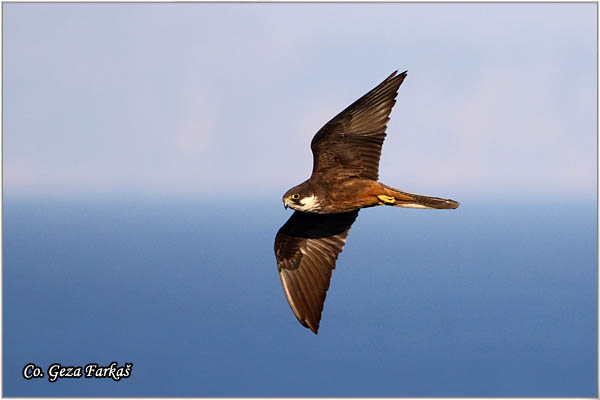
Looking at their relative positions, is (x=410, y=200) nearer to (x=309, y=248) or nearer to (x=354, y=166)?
(x=354, y=166)

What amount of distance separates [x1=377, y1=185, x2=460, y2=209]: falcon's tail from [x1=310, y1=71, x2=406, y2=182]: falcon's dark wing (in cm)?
33

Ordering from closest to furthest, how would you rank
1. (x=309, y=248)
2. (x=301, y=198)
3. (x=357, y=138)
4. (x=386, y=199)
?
(x=301, y=198) < (x=386, y=199) < (x=357, y=138) < (x=309, y=248)

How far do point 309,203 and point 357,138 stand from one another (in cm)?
111

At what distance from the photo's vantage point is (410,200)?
27.9 ft

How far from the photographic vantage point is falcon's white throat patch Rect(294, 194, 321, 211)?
27.7ft

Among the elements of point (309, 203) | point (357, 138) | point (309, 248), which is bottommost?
point (309, 248)

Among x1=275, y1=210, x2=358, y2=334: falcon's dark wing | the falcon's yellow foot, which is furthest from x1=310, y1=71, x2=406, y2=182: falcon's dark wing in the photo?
x1=275, y1=210, x2=358, y2=334: falcon's dark wing

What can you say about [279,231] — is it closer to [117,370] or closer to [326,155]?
[326,155]

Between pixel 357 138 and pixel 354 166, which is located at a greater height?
pixel 357 138

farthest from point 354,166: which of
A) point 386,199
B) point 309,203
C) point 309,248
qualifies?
point 309,248

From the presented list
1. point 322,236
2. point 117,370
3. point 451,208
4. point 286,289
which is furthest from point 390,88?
point 117,370

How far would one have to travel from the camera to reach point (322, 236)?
392 inches

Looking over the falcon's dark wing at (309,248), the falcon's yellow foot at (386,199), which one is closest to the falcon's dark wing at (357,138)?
the falcon's yellow foot at (386,199)

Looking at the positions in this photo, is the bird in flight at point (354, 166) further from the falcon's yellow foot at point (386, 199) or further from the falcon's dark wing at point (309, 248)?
the falcon's dark wing at point (309, 248)
